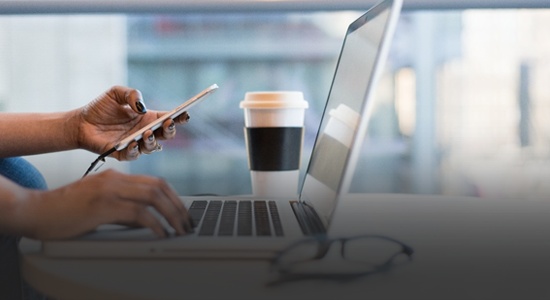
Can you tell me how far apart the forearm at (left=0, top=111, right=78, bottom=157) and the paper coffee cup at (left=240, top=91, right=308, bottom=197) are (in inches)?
12.5

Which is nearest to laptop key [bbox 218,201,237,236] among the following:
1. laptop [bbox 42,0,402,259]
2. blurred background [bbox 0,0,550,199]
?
laptop [bbox 42,0,402,259]

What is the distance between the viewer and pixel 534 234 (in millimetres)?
655

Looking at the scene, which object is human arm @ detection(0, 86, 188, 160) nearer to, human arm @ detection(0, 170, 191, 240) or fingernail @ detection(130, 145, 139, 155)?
fingernail @ detection(130, 145, 139, 155)

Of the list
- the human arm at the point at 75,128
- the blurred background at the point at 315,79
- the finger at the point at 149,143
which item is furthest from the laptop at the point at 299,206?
the blurred background at the point at 315,79

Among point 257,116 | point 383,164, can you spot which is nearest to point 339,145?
point 257,116

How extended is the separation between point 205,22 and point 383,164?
58 cm

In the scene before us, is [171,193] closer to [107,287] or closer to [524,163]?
[107,287]

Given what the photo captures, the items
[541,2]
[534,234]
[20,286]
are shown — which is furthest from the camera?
[541,2]

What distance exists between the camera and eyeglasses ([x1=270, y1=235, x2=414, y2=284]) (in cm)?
46

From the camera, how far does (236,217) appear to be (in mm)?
665

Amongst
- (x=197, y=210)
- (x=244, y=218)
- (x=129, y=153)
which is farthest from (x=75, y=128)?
(x=244, y=218)

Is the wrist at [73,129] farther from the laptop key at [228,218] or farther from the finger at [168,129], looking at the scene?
the laptop key at [228,218]

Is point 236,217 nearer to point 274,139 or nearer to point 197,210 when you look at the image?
Answer: point 197,210

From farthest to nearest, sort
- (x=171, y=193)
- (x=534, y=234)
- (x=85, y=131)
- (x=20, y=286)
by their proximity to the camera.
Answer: (x=85, y=131), (x=20, y=286), (x=534, y=234), (x=171, y=193)
